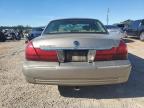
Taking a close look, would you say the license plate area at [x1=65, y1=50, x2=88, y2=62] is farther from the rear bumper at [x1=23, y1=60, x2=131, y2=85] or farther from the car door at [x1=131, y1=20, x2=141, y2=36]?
the car door at [x1=131, y1=20, x2=141, y2=36]

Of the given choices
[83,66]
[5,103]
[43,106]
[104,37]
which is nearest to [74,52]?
[83,66]

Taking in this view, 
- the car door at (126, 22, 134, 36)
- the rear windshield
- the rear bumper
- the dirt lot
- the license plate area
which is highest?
the rear windshield

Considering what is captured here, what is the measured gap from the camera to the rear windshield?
6565 millimetres

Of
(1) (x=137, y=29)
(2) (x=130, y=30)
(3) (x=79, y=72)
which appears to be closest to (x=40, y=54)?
(3) (x=79, y=72)

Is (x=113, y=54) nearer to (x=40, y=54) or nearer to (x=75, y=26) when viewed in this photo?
(x=40, y=54)

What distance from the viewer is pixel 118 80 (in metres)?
5.22

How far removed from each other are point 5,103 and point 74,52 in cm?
156

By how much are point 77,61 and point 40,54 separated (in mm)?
667

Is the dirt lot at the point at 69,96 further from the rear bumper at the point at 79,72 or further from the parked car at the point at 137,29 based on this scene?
the parked car at the point at 137,29

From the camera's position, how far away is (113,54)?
5.18 metres

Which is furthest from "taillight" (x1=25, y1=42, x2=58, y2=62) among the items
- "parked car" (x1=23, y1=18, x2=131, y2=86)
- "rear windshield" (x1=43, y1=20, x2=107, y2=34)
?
"rear windshield" (x1=43, y1=20, x2=107, y2=34)

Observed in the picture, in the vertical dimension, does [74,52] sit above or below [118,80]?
above

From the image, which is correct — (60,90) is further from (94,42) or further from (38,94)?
(94,42)

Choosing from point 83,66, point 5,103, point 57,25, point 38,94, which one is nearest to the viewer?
point 83,66
